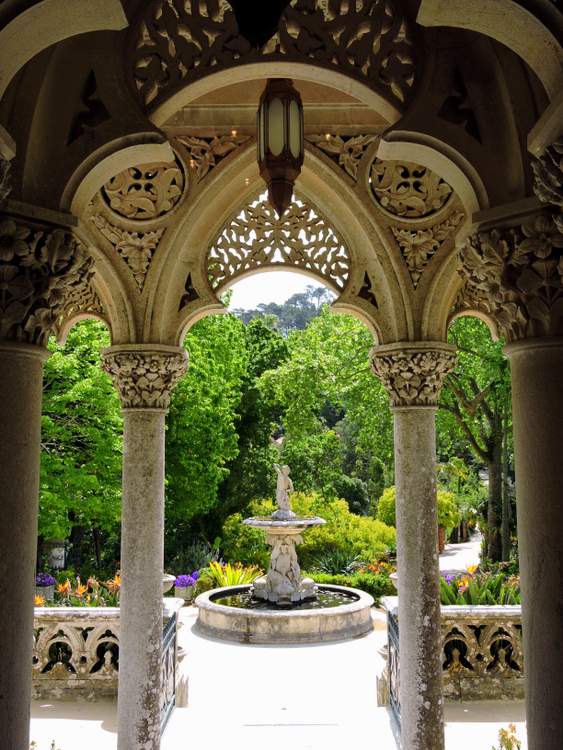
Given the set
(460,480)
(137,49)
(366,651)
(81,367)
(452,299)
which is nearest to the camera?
(137,49)

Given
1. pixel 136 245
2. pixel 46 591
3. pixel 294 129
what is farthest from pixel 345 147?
pixel 46 591

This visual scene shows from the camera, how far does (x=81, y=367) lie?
1312cm

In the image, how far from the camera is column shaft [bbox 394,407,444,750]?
5621mm

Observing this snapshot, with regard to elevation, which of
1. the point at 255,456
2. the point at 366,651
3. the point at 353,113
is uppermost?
the point at 353,113

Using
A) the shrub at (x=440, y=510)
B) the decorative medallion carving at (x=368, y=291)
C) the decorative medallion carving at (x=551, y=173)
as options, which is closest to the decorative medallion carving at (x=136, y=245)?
the decorative medallion carving at (x=368, y=291)

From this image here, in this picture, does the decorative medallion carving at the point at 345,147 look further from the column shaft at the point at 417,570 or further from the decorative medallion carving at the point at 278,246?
the column shaft at the point at 417,570

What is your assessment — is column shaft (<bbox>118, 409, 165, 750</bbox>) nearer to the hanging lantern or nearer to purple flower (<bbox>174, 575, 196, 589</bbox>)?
the hanging lantern

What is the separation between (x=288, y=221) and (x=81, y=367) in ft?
26.6

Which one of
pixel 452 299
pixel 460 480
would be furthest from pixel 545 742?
pixel 460 480

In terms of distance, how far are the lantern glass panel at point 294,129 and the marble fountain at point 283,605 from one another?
944cm

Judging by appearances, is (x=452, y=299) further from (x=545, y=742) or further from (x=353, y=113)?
(x=545, y=742)

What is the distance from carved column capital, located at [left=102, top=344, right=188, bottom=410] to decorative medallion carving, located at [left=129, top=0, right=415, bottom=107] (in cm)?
304

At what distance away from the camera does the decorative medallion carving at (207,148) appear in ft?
18.7

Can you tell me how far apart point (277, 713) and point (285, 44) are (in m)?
7.07
